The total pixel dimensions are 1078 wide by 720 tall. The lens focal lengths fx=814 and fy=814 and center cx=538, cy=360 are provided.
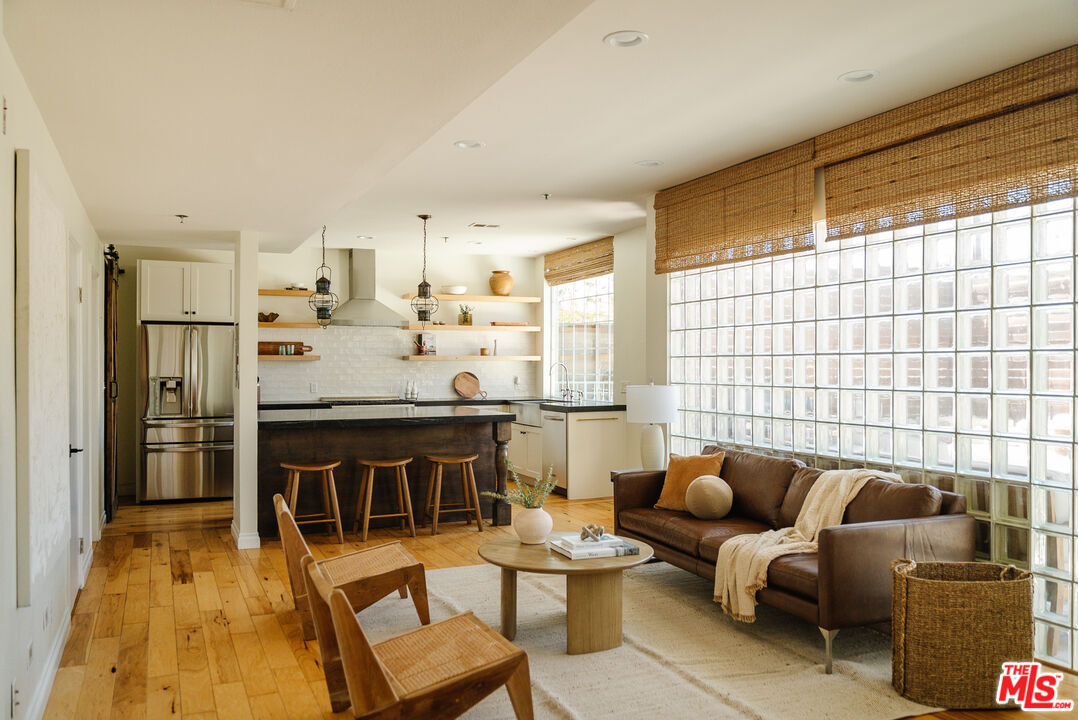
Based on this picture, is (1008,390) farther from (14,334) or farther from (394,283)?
(394,283)

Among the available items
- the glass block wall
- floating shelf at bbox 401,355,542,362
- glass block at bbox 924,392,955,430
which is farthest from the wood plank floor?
floating shelf at bbox 401,355,542,362

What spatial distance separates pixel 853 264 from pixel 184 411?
20.5ft

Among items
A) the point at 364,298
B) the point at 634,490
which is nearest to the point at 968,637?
the point at 634,490

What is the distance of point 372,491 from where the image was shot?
6.33 metres

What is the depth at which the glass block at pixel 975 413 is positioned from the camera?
3.87 meters

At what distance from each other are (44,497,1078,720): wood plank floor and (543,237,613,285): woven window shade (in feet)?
9.82

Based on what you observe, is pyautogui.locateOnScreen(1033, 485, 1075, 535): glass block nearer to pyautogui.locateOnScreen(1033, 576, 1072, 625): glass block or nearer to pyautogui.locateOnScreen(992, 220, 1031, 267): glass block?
pyautogui.locateOnScreen(1033, 576, 1072, 625): glass block

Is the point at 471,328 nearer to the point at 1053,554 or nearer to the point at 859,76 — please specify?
the point at 859,76

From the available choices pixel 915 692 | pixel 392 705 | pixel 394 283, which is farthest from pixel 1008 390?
pixel 394 283

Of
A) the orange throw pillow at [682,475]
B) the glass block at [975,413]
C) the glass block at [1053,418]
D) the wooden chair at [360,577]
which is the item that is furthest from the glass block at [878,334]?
the wooden chair at [360,577]

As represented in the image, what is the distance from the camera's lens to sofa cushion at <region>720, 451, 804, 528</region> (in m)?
4.66

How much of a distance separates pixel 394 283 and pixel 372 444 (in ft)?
11.4

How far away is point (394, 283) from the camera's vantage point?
31.5ft

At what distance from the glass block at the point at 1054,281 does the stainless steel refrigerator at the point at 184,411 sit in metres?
6.70
